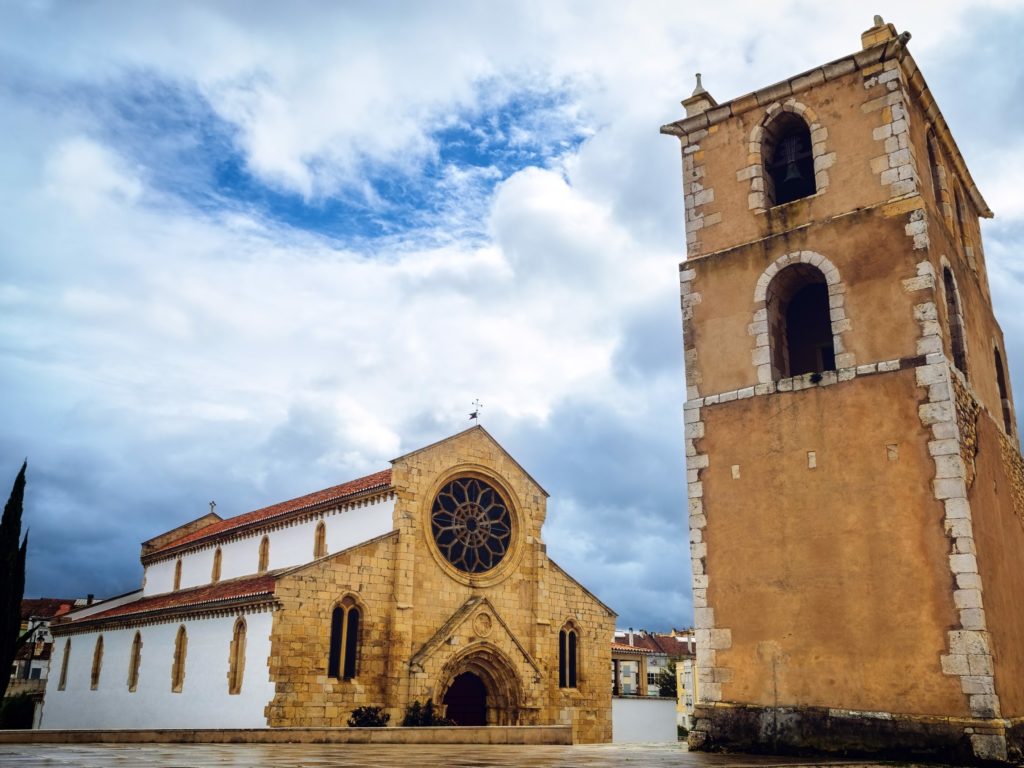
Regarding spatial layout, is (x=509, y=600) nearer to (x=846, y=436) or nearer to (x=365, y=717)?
(x=365, y=717)

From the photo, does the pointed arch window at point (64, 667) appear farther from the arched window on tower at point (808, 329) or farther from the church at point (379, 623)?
the arched window on tower at point (808, 329)

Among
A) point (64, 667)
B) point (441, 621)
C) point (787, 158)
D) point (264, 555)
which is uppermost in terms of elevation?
point (787, 158)

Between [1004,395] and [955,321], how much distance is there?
12.5 ft

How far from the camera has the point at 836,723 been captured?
504 inches

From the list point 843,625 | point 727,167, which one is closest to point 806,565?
point 843,625

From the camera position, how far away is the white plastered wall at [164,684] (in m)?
24.9

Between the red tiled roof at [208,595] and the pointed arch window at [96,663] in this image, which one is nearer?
the red tiled roof at [208,595]

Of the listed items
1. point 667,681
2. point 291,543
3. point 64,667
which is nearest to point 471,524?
point 291,543

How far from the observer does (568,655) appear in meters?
31.5

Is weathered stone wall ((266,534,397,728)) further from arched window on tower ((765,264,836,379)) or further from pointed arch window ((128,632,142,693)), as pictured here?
arched window on tower ((765,264,836,379))

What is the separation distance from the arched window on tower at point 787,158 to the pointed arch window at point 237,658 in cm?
1882

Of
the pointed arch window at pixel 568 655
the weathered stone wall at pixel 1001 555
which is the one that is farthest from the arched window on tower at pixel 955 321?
the pointed arch window at pixel 568 655

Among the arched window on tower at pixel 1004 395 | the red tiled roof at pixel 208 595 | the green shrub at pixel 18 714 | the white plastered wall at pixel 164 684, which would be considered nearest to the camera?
the arched window on tower at pixel 1004 395

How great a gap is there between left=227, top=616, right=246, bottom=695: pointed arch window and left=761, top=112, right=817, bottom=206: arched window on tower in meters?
18.8
